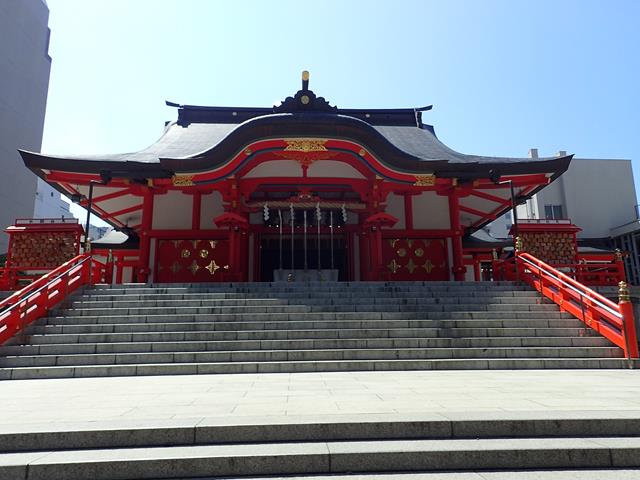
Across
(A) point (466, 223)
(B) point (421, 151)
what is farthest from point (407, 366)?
(A) point (466, 223)

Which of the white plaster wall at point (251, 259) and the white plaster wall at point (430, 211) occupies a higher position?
the white plaster wall at point (430, 211)

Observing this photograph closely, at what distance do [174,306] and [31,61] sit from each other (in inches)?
1438

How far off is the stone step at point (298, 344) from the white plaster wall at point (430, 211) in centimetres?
788

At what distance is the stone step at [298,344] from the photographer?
24.3 ft

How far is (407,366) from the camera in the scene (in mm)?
7023

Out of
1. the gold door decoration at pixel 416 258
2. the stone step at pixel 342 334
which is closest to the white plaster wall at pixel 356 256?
the gold door decoration at pixel 416 258

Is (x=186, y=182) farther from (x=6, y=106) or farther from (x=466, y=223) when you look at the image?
(x=6, y=106)

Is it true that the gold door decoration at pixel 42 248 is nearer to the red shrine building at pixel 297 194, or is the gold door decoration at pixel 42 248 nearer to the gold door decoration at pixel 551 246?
the red shrine building at pixel 297 194

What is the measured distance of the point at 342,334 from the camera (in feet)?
26.0

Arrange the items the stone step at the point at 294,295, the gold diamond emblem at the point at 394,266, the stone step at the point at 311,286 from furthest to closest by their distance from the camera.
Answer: the gold diamond emblem at the point at 394,266
the stone step at the point at 311,286
the stone step at the point at 294,295

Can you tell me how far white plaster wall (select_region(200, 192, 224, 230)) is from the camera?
14.9 metres

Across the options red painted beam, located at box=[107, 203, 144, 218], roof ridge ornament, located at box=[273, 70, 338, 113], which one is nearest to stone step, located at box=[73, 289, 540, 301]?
roof ridge ornament, located at box=[273, 70, 338, 113]

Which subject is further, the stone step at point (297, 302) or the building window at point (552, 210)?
the building window at point (552, 210)

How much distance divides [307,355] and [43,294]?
591 cm
